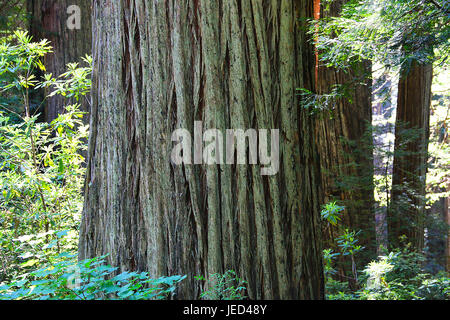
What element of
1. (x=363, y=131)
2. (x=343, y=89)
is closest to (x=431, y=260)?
(x=363, y=131)

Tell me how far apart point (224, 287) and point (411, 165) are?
218 inches

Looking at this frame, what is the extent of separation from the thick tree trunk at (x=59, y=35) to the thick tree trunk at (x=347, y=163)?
4098 millimetres

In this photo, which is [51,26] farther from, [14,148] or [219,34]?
[219,34]

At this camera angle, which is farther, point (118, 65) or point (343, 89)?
point (343, 89)

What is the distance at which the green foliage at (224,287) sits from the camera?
8.00 ft

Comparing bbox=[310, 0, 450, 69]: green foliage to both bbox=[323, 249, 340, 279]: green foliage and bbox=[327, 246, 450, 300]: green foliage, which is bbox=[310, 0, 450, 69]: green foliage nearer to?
bbox=[323, 249, 340, 279]: green foliage

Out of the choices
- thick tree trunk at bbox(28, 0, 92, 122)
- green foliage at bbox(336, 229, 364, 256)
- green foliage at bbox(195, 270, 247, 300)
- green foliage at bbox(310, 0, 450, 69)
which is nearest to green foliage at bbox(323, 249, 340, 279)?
green foliage at bbox(336, 229, 364, 256)

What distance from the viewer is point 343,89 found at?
318cm

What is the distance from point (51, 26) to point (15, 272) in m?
5.26

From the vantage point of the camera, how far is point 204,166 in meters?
2.59

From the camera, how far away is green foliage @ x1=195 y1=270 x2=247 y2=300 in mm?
→ 2438

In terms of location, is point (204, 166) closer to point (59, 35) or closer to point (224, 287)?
point (224, 287)

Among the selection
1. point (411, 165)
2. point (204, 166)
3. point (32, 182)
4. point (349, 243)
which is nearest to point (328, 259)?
point (349, 243)

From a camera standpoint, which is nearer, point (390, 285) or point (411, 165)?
point (390, 285)
